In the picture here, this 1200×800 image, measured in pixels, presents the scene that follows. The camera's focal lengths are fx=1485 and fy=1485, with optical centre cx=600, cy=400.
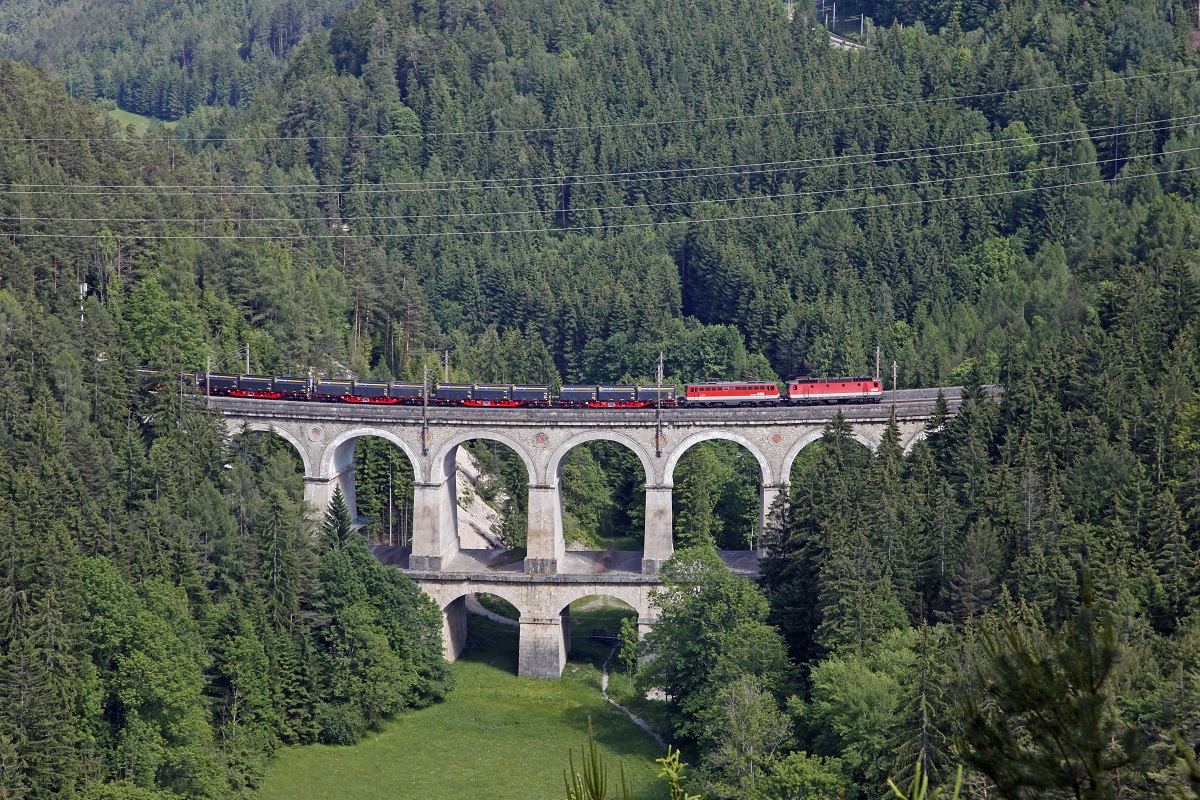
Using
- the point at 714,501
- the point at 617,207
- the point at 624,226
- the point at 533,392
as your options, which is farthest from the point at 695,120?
the point at 533,392

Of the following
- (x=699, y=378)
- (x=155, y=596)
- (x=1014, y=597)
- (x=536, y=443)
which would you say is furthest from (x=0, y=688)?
(x=699, y=378)

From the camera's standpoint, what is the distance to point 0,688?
2534 inches

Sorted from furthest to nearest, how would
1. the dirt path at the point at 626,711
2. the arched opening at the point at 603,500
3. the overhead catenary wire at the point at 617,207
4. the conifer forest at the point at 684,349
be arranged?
the overhead catenary wire at the point at 617,207 < the arched opening at the point at 603,500 < the dirt path at the point at 626,711 < the conifer forest at the point at 684,349

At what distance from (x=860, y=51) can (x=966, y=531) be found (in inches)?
4081

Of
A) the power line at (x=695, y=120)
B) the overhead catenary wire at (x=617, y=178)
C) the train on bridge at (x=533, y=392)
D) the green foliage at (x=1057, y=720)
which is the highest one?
the power line at (x=695, y=120)

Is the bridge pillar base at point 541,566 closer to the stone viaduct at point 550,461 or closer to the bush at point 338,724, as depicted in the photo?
the stone viaduct at point 550,461

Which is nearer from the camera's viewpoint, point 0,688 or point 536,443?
point 0,688

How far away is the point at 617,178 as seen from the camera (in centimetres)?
16138

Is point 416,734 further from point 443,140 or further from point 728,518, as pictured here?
point 443,140

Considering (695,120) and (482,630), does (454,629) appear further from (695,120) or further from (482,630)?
(695,120)

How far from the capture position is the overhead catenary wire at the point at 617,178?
122m

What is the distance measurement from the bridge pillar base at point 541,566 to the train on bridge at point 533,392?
9.78 metres

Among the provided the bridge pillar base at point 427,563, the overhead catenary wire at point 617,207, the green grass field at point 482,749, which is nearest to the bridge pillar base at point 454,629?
the green grass field at point 482,749

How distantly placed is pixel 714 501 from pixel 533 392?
54.6 ft
